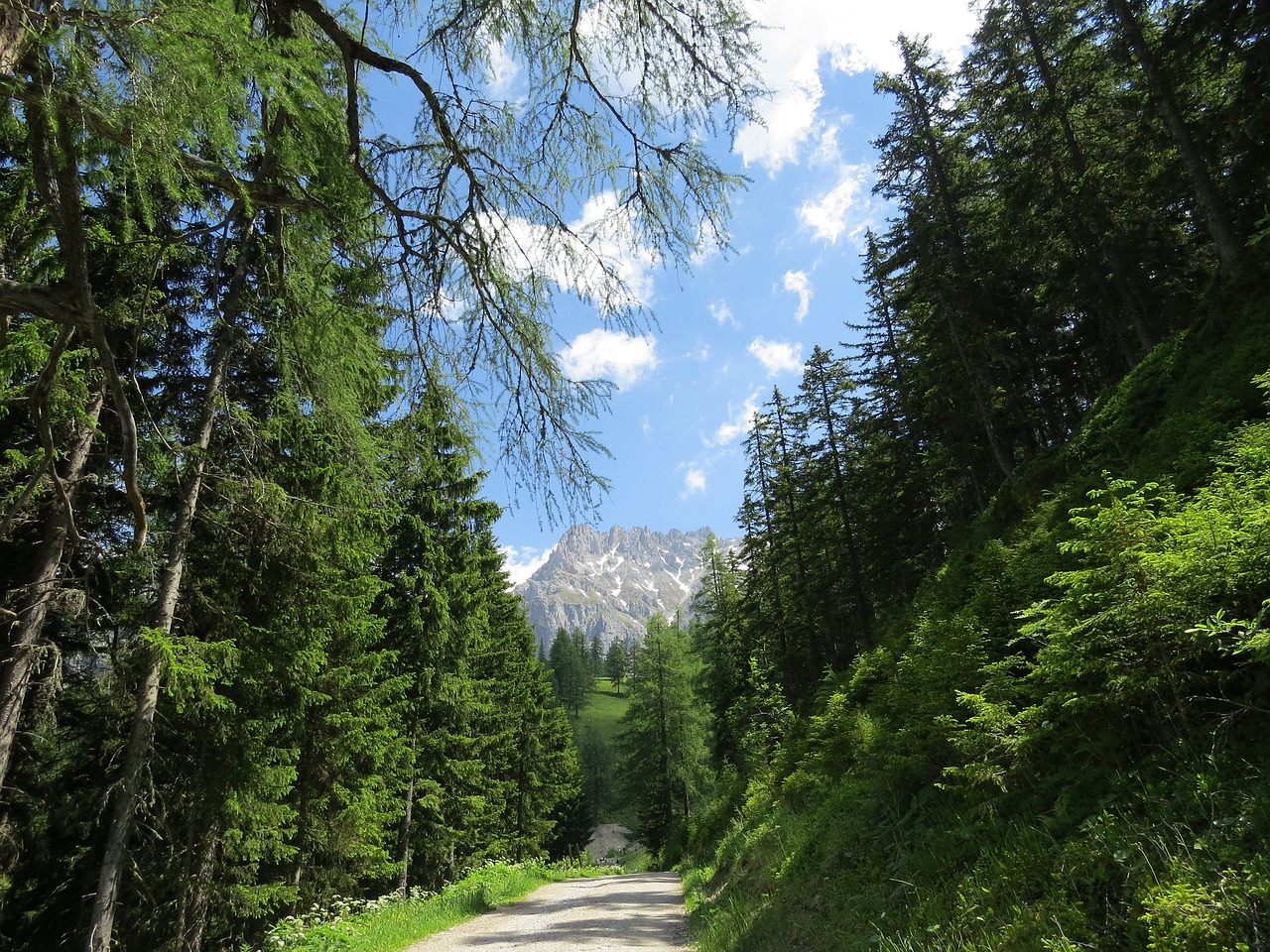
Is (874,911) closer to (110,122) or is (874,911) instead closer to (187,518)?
(110,122)

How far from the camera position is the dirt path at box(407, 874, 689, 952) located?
827cm

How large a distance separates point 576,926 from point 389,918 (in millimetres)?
3050

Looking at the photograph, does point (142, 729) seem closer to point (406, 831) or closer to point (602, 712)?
point (406, 831)

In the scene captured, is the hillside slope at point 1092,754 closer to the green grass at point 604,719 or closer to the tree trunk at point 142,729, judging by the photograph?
the tree trunk at point 142,729

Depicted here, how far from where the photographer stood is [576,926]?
9875 mm

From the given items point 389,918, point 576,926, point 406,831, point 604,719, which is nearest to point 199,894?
point 389,918

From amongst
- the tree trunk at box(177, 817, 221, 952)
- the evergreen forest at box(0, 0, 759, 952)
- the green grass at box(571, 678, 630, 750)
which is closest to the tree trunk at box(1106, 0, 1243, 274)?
the evergreen forest at box(0, 0, 759, 952)

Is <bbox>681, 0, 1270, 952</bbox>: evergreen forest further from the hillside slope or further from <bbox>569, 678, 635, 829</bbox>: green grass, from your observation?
<bbox>569, 678, 635, 829</bbox>: green grass

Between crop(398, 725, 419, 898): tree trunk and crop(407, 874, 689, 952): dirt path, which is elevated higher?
crop(398, 725, 419, 898): tree trunk

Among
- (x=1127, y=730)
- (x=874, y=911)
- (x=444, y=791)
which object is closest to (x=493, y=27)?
(x=1127, y=730)

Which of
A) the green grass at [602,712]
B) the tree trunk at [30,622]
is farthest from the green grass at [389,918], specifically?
the green grass at [602,712]

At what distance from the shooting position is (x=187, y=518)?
742 cm

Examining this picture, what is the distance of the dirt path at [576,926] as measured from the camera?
8.27 meters

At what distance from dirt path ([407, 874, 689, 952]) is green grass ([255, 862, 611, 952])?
0.95ft
